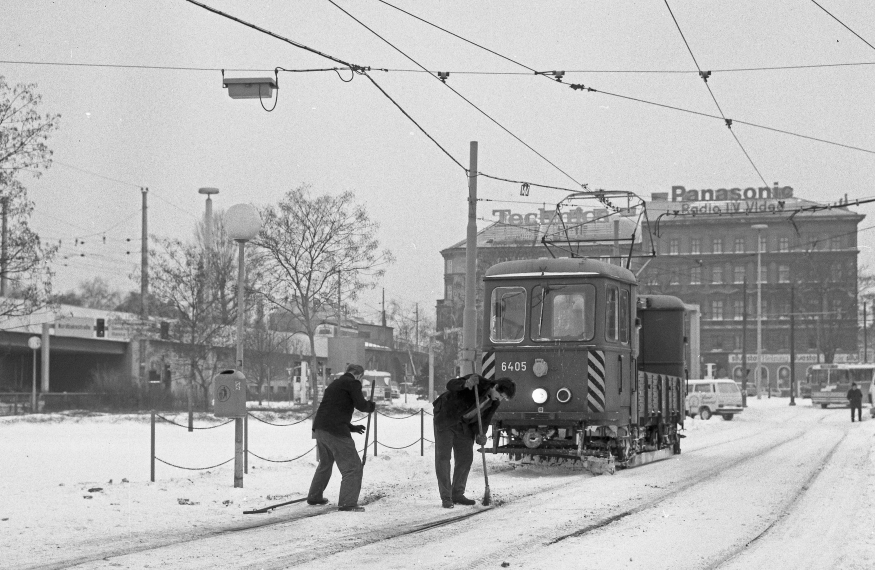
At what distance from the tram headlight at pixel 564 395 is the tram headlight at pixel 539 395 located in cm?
22

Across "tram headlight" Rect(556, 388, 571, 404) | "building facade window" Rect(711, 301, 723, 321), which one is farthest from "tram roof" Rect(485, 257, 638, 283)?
"building facade window" Rect(711, 301, 723, 321)

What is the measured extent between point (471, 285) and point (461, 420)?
407 inches

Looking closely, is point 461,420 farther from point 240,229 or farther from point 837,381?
point 837,381

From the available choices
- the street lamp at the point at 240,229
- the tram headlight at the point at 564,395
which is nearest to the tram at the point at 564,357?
the tram headlight at the point at 564,395

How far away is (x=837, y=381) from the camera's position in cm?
7012

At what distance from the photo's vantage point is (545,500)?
1467 centimetres

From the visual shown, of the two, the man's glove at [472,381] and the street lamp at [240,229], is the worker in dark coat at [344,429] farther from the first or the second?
the street lamp at [240,229]

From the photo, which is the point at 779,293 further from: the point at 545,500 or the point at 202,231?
the point at 545,500

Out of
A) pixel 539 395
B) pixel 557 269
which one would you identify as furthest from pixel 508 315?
pixel 539 395

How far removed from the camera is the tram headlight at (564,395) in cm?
1897

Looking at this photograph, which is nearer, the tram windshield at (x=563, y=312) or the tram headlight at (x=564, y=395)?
the tram headlight at (x=564, y=395)

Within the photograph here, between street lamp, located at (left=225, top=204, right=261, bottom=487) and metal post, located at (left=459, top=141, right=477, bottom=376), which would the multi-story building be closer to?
metal post, located at (left=459, top=141, right=477, bottom=376)

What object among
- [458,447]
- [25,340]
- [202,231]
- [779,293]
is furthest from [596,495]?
[779,293]

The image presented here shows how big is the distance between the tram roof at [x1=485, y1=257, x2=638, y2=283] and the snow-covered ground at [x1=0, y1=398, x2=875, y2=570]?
3.32 metres
